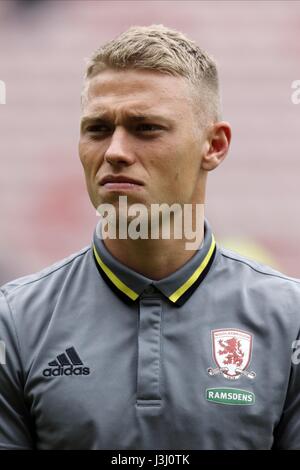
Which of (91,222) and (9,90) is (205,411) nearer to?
(91,222)

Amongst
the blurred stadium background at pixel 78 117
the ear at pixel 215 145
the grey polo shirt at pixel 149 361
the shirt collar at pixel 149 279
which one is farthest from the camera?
the blurred stadium background at pixel 78 117

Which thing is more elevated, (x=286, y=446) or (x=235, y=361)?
(x=235, y=361)

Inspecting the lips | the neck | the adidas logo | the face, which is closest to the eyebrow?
the face

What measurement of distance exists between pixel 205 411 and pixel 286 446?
189mm

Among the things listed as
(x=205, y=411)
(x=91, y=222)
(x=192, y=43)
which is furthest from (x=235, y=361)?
(x=91, y=222)

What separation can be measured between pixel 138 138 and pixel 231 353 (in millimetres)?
453

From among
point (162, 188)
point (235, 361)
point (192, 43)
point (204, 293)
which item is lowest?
point (235, 361)

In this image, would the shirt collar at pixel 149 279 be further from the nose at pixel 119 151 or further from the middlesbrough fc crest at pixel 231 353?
the nose at pixel 119 151

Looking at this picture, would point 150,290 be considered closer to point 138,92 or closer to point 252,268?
point 252,268

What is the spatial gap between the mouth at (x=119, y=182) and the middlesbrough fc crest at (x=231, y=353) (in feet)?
1.09

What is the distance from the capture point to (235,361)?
162cm

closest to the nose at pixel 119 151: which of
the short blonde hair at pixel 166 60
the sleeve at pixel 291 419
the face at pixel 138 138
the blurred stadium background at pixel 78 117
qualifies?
the face at pixel 138 138

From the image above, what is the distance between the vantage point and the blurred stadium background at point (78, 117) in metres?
3.60

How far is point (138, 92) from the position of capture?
1610mm
